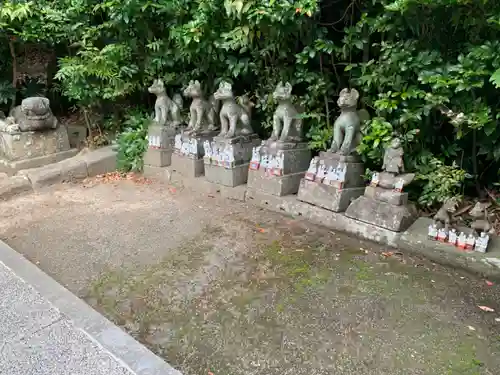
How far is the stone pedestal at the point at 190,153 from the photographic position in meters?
5.90

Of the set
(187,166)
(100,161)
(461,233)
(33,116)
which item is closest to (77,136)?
(33,116)

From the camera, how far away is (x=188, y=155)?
5973 millimetres

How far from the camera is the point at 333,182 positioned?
4641 millimetres

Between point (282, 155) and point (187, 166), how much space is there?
151cm

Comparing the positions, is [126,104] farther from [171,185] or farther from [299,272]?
[299,272]

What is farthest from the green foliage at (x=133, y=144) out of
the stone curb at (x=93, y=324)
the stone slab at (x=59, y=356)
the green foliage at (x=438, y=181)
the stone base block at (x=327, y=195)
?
the stone slab at (x=59, y=356)

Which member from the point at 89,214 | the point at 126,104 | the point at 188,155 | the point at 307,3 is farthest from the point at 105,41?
the point at 307,3

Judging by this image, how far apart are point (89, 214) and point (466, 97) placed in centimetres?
406

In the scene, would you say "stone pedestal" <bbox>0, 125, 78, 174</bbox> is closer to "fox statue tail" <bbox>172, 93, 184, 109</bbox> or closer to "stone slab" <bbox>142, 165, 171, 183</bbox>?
"stone slab" <bbox>142, 165, 171, 183</bbox>

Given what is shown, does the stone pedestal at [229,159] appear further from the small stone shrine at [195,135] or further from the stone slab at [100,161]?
the stone slab at [100,161]

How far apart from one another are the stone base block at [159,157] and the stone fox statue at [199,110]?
0.51 meters

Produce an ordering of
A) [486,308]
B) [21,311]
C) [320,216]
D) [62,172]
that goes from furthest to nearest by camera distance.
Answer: [62,172] → [320,216] → [486,308] → [21,311]

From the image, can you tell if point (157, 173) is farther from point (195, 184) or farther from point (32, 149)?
point (32, 149)

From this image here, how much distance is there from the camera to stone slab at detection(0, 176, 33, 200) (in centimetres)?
597
